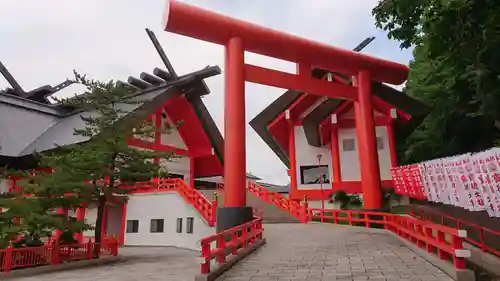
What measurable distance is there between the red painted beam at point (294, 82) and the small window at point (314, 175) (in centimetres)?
778

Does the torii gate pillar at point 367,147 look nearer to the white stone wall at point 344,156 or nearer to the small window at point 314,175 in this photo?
the white stone wall at point 344,156

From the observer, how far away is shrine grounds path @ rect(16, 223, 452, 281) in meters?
6.51

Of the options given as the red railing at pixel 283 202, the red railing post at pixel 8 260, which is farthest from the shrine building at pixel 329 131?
the red railing post at pixel 8 260

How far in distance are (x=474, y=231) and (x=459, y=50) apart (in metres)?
5.29

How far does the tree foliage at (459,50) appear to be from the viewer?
8477mm

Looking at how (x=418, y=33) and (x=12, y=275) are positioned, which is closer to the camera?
(x=12, y=275)

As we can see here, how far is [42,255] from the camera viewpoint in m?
10.4

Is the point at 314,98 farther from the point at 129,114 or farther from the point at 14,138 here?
the point at 14,138

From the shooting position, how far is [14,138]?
17.7m

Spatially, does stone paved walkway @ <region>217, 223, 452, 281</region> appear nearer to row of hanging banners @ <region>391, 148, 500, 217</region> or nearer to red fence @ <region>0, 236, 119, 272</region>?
row of hanging banners @ <region>391, 148, 500, 217</region>

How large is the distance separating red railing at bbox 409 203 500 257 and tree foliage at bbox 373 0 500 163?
10.3 feet

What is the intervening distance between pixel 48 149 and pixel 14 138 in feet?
9.10

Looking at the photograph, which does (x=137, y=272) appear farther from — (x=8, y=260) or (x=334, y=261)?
(x=334, y=261)

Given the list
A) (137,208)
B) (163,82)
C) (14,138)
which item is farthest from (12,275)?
(163,82)
